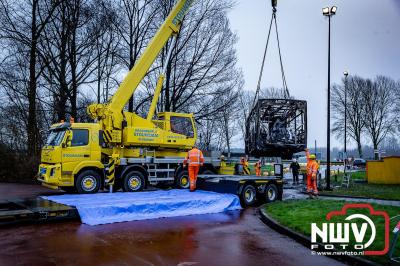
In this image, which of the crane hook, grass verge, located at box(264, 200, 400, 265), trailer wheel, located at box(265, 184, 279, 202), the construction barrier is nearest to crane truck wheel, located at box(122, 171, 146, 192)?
trailer wheel, located at box(265, 184, 279, 202)

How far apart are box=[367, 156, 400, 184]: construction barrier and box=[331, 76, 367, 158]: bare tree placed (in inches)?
1362

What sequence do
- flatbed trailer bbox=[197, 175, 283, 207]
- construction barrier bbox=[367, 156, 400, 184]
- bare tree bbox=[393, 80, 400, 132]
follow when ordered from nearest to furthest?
flatbed trailer bbox=[197, 175, 283, 207]
construction barrier bbox=[367, 156, 400, 184]
bare tree bbox=[393, 80, 400, 132]

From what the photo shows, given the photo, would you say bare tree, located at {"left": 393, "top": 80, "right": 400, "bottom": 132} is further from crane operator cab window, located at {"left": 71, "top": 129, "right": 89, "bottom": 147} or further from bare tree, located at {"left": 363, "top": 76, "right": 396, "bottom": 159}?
crane operator cab window, located at {"left": 71, "top": 129, "right": 89, "bottom": 147}

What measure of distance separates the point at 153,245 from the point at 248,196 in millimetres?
6852

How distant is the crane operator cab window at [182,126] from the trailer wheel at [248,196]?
5618mm

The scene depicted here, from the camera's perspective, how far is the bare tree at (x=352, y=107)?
57.4m

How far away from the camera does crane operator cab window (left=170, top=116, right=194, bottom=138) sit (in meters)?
18.7

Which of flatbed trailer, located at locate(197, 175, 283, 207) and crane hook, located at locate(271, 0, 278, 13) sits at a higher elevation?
crane hook, located at locate(271, 0, 278, 13)

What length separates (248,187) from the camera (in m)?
14.3

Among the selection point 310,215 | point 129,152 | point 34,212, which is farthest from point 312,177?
point 34,212

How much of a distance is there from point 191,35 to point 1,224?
2223 cm

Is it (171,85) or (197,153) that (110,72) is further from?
(197,153)

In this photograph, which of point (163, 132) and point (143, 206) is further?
point (163, 132)

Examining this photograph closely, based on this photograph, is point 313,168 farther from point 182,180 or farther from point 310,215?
point 182,180
